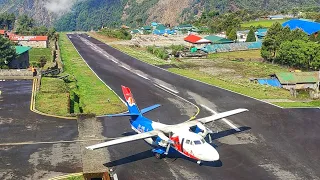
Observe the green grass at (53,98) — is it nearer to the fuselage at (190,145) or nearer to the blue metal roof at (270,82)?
the fuselage at (190,145)

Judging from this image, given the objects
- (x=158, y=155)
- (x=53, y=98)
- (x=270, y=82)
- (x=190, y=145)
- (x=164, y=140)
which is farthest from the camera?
(x=270, y=82)

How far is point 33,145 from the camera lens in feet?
114

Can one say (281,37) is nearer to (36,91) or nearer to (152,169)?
(36,91)

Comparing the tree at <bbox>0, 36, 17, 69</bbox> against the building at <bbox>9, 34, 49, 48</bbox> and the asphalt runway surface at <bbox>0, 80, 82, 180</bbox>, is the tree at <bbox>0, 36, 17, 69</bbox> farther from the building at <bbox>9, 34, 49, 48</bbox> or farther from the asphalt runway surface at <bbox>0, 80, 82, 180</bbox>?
the building at <bbox>9, 34, 49, 48</bbox>

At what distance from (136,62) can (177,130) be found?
61.6 metres

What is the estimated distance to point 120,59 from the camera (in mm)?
96750

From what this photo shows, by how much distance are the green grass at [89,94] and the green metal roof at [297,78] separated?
31103 mm

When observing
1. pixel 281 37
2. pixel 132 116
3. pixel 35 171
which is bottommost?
pixel 35 171

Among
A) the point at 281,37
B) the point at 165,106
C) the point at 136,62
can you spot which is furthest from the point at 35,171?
the point at 281,37

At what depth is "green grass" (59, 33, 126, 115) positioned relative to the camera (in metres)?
47.8

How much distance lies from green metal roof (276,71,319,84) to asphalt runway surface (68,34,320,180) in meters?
13.6

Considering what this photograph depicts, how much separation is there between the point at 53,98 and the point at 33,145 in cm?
1599

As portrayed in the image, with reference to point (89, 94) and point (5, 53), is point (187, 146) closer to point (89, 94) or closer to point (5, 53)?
point (89, 94)

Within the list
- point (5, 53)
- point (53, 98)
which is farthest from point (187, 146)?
point (5, 53)
